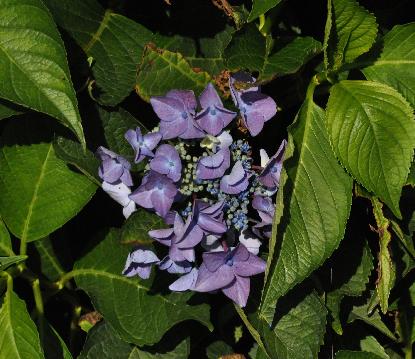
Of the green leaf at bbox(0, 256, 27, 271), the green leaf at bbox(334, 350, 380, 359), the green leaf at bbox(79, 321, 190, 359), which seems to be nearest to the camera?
the green leaf at bbox(0, 256, 27, 271)

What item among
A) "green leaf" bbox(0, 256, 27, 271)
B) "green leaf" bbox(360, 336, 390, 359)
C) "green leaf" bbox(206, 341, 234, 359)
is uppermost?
"green leaf" bbox(0, 256, 27, 271)

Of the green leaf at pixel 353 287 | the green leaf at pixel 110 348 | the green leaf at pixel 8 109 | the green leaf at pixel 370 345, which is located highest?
the green leaf at pixel 8 109

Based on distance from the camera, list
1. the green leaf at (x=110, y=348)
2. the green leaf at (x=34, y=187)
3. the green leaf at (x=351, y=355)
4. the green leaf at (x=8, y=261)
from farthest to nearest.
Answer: the green leaf at (x=351, y=355), the green leaf at (x=110, y=348), the green leaf at (x=34, y=187), the green leaf at (x=8, y=261)

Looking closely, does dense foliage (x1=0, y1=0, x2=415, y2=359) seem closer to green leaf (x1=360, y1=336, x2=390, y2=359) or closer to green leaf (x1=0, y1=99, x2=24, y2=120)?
green leaf (x1=0, y1=99, x2=24, y2=120)

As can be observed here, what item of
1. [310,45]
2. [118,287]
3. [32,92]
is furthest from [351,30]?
[118,287]

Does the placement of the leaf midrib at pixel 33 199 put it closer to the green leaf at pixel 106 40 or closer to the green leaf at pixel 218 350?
the green leaf at pixel 106 40

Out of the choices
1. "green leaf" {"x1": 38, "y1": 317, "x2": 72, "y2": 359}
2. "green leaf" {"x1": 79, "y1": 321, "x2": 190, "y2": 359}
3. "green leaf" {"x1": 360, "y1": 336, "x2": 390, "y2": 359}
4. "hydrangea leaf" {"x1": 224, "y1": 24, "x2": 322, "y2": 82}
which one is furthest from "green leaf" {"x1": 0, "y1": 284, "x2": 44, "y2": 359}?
"green leaf" {"x1": 360, "y1": 336, "x2": 390, "y2": 359}

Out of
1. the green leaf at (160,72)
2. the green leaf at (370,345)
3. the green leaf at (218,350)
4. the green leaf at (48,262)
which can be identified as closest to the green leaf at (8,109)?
the green leaf at (160,72)
